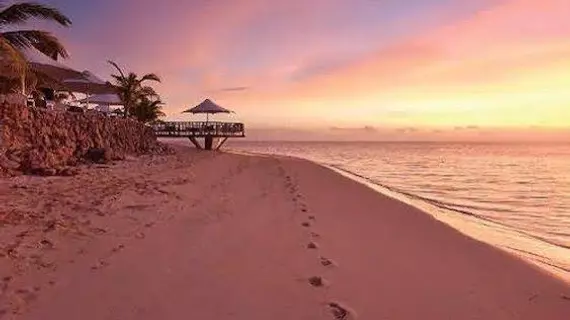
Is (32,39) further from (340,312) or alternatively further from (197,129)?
(197,129)

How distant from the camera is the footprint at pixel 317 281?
5.21 m

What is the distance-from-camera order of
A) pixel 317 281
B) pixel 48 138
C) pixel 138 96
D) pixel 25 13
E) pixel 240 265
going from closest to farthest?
pixel 317 281 < pixel 240 265 < pixel 25 13 < pixel 48 138 < pixel 138 96

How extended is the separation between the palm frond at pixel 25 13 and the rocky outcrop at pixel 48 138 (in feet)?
12.3

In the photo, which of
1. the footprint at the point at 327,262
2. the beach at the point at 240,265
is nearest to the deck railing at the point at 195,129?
the beach at the point at 240,265

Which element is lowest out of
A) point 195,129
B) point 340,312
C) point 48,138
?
point 340,312

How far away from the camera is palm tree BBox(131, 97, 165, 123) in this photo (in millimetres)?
39912

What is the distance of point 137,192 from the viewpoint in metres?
11.3

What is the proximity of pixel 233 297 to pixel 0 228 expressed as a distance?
415cm

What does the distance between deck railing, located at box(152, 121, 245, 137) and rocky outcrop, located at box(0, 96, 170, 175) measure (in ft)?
52.0

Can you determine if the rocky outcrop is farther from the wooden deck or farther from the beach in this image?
the wooden deck

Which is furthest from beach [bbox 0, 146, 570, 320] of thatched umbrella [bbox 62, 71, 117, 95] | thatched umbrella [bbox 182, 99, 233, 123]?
thatched umbrella [bbox 182, 99, 233, 123]

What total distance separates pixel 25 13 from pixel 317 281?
950 cm

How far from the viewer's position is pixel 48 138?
1641 cm

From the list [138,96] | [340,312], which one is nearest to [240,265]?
[340,312]
